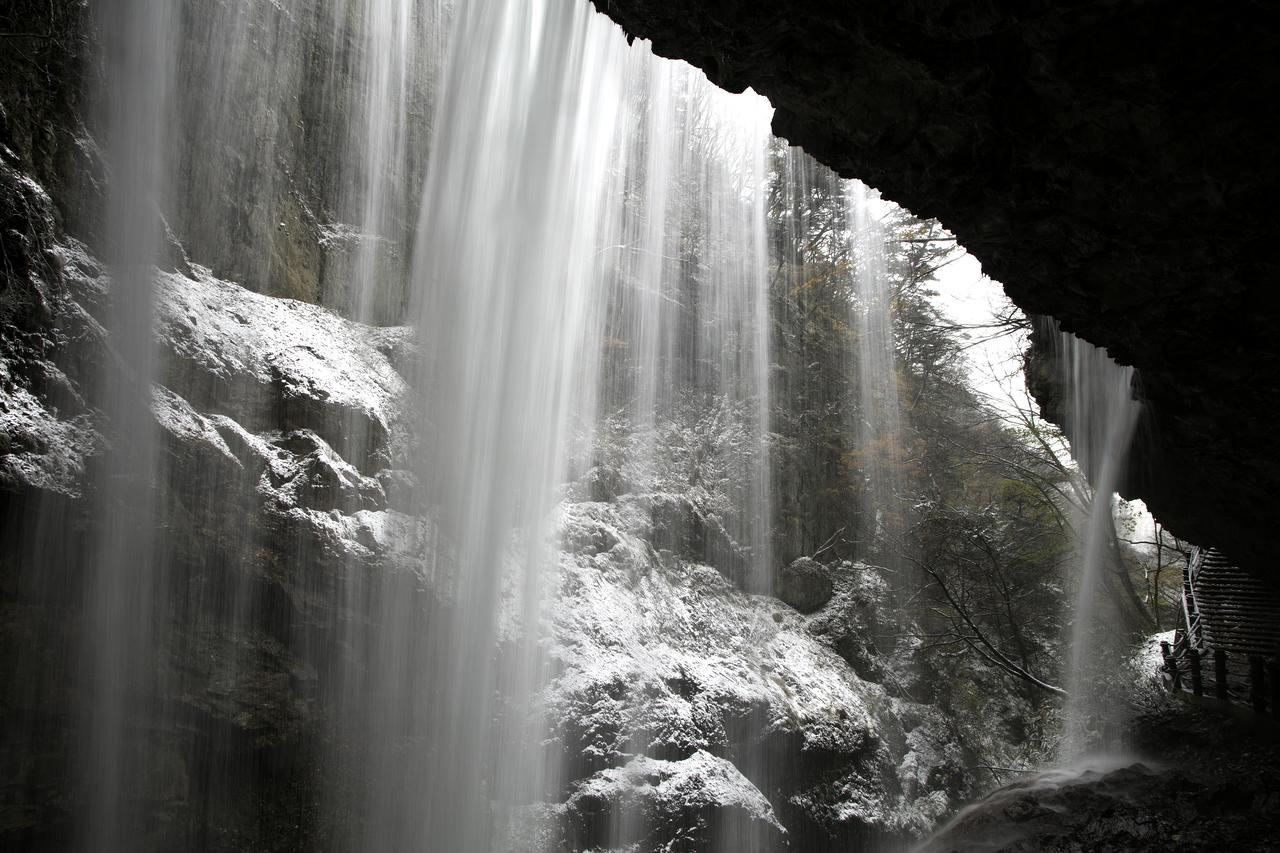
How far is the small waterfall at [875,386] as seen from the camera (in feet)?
51.1

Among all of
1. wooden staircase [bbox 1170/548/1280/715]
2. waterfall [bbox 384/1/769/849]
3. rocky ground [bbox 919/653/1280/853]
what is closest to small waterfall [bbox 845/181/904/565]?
waterfall [bbox 384/1/769/849]

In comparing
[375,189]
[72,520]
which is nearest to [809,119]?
[72,520]

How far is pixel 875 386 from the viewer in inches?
685

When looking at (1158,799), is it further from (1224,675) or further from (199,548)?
(199,548)

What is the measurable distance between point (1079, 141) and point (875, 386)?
1402cm

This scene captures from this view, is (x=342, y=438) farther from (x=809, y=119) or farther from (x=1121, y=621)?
(x=1121, y=621)

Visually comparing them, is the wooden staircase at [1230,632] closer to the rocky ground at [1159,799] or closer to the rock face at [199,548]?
the rocky ground at [1159,799]

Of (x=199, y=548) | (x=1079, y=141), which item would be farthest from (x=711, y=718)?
(x=1079, y=141)

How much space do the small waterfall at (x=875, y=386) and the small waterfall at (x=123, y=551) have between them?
1303cm

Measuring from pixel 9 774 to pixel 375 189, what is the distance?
31.4 ft

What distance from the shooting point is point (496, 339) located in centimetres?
1167

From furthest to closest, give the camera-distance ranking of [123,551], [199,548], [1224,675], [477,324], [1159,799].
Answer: [477,324], [1224,675], [199,548], [123,551], [1159,799]

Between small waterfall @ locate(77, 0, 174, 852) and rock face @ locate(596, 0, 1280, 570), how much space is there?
6352 mm

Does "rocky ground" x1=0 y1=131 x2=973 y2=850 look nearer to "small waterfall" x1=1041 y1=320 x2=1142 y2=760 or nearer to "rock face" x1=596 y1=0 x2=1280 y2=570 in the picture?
"small waterfall" x1=1041 y1=320 x2=1142 y2=760
